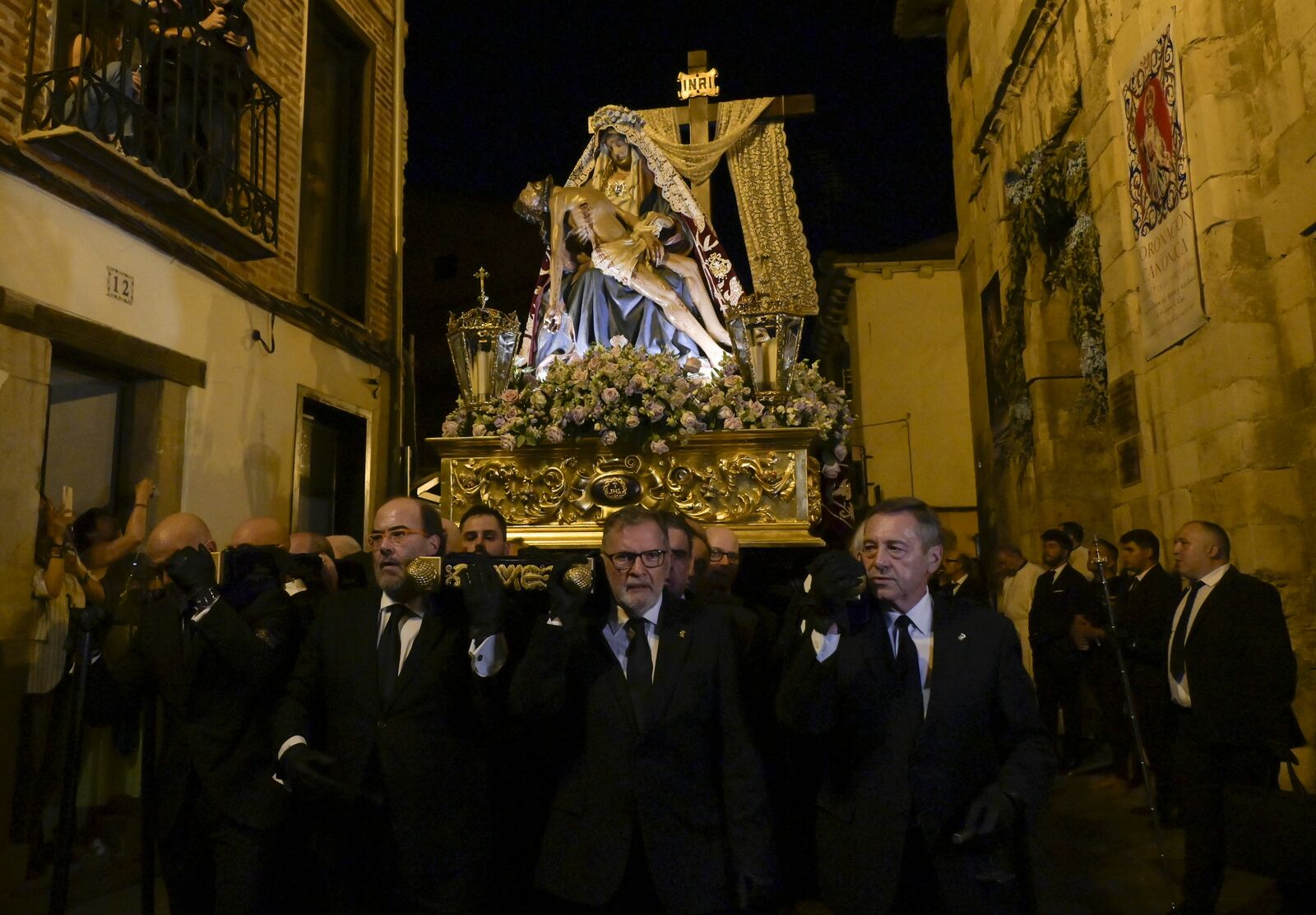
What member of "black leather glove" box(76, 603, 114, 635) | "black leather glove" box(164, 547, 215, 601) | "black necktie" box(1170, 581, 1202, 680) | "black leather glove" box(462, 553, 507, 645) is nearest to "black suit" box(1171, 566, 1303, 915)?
"black necktie" box(1170, 581, 1202, 680)

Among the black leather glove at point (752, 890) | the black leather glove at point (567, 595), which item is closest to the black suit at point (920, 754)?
the black leather glove at point (752, 890)

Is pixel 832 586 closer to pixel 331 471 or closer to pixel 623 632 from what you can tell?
pixel 623 632

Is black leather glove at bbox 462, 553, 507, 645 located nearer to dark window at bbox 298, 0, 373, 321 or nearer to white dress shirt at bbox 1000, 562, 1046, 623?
white dress shirt at bbox 1000, 562, 1046, 623

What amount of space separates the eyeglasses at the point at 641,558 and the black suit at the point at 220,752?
3.86ft

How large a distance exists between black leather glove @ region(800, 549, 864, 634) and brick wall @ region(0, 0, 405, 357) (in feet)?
16.1

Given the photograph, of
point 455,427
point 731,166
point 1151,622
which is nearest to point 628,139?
point 731,166

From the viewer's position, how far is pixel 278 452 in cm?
784

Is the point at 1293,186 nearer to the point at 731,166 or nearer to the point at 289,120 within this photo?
the point at 731,166

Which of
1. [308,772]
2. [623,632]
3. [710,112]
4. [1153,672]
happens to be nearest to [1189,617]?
[1153,672]

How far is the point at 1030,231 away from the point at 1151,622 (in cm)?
519

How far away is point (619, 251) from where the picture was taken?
21.5 feet

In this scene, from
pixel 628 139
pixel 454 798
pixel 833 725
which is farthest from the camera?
pixel 628 139

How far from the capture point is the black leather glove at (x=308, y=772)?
2.72 m

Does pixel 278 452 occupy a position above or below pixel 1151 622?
above
